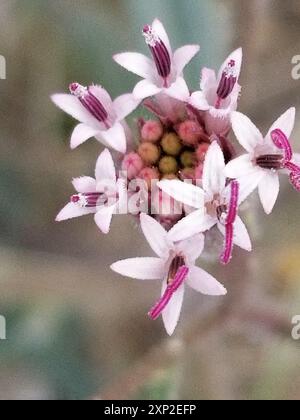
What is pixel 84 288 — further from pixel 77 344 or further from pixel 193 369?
pixel 193 369

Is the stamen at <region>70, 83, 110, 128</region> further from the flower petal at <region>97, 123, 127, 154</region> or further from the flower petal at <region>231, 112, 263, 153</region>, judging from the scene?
the flower petal at <region>231, 112, 263, 153</region>

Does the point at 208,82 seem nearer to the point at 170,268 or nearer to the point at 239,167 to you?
the point at 239,167

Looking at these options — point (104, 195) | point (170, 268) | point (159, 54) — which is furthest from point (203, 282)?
point (159, 54)

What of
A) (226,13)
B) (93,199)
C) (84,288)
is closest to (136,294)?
(84,288)

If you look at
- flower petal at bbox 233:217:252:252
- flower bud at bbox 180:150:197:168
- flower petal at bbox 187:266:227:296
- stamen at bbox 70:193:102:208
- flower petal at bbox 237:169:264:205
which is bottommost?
flower petal at bbox 187:266:227:296

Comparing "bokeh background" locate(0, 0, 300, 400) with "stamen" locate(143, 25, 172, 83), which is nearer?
"stamen" locate(143, 25, 172, 83)

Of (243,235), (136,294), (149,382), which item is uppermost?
(243,235)

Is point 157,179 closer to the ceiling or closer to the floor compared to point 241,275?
closer to the ceiling

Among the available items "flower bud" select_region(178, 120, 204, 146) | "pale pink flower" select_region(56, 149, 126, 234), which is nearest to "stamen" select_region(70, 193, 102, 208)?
"pale pink flower" select_region(56, 149, 126, 234)
